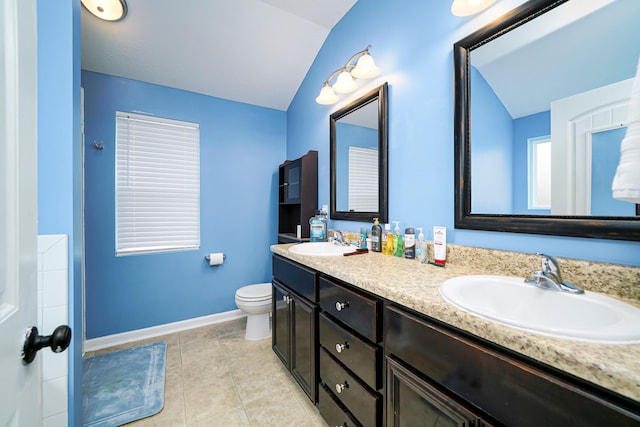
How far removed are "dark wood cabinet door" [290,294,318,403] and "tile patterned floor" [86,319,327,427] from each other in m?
0.17

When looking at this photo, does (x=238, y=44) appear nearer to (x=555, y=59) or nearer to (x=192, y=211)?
(x=192, y=211)

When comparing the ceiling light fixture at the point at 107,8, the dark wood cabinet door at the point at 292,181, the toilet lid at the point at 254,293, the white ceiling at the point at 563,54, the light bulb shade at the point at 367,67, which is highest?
the ceiling light fixture at the point at 107,8

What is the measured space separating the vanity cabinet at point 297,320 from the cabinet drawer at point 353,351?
0.11 metres

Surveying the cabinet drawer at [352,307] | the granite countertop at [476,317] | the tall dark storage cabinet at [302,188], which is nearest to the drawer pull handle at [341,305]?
the cabinet drawer at [352,307]

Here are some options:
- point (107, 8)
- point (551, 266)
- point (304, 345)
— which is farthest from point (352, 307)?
point (107, 8)

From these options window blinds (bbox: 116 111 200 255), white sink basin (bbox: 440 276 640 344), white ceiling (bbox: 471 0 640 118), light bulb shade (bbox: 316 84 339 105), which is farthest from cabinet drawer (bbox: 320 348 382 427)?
window blinds (bbox: 116 111 200 255)

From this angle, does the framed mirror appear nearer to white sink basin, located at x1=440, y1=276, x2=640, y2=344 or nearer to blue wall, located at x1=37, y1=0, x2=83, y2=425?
white sink basin, located at x1=440, y1=276, x2=640, y2=344

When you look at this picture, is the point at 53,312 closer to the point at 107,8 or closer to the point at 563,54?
the point at 107,8

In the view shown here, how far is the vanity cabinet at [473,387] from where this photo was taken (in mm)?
446

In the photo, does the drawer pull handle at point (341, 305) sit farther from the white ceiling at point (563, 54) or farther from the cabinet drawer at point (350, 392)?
the white ceiling at point (563, 54)

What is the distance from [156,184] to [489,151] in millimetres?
2636

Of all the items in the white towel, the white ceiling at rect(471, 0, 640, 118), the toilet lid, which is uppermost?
the white ceiling at rect(471, 0, 640, 118)

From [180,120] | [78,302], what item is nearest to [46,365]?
[78,302]

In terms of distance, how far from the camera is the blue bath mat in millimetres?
1369
